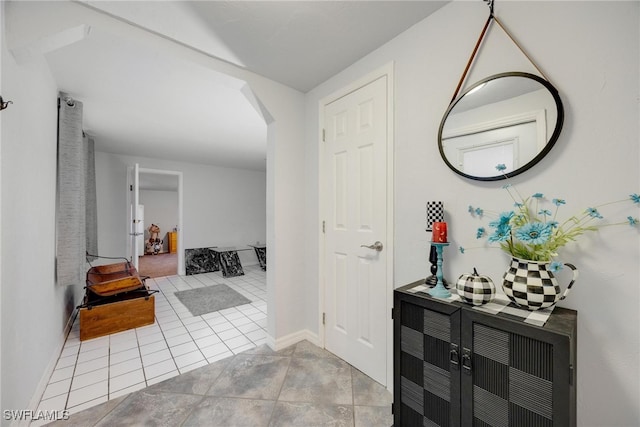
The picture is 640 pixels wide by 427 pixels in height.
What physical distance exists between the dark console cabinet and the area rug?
2636mm

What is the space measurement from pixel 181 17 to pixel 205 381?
228cm

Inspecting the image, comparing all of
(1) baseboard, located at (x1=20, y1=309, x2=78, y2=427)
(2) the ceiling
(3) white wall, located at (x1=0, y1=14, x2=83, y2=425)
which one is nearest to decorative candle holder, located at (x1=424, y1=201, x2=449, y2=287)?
(2) the ceiling

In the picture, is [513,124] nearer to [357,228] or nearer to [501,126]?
[501,126]

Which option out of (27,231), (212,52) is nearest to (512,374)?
(212,52)

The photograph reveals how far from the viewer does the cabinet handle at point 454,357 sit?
38.8 inches

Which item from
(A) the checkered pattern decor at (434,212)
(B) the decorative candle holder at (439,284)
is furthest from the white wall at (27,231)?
(A) the checkered pattern decor at (434,212)

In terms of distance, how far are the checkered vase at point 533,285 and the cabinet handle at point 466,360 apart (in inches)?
10.3

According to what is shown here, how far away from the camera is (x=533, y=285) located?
895 millimetres

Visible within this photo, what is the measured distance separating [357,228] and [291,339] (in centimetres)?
118

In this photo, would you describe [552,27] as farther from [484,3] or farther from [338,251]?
[338,251]

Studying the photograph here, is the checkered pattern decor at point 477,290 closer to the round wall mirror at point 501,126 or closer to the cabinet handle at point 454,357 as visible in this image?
the cabinet handle at point 454,357

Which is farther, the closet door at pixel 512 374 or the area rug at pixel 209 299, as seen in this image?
the area rug at pixel 209 299

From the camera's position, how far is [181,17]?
4.66ft

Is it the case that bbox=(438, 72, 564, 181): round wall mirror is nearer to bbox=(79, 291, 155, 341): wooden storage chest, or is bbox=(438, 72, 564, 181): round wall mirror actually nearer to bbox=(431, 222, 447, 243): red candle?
bbox=(431, 222, 447, 243): red candle
